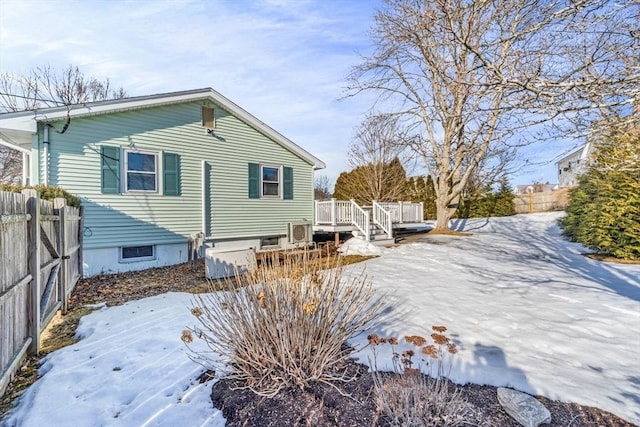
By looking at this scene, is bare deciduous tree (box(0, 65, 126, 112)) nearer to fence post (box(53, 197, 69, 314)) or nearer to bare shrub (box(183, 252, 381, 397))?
fence post (box(53, 197, 69, 314))

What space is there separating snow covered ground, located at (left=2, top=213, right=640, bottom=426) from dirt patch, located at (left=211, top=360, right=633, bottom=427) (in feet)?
0.46

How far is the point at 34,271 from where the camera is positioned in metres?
3.36

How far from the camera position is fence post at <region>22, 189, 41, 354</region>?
10.9 ft

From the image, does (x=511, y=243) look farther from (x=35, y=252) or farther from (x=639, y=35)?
(x=35, y=252)

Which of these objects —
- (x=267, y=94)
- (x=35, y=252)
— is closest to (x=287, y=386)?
(x=35, y=252)

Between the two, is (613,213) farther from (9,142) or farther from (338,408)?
(9,142)

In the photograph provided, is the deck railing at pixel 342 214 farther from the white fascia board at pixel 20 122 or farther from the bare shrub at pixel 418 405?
the bare shrub at pixel 418 405

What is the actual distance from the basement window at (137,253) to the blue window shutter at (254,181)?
3393 millimetres

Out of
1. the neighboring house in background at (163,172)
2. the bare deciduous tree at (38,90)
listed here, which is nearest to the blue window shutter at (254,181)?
the neighboring house in background at (163,172)

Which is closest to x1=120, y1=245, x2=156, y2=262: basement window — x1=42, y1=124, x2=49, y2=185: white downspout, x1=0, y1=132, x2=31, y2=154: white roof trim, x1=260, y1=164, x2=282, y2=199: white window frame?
x1=42, y1=124, x2=49, y2=185: white downspout

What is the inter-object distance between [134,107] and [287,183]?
5.18 m

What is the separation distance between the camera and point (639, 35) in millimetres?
3199

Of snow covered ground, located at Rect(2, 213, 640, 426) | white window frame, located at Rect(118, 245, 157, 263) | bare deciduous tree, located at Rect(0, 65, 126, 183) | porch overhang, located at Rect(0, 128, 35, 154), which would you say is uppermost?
bare deciduous tree, located at Rect(0, 65, 126, 183)

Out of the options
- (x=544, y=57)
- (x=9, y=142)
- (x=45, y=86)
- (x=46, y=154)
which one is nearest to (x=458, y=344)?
(x=544, y=57)
